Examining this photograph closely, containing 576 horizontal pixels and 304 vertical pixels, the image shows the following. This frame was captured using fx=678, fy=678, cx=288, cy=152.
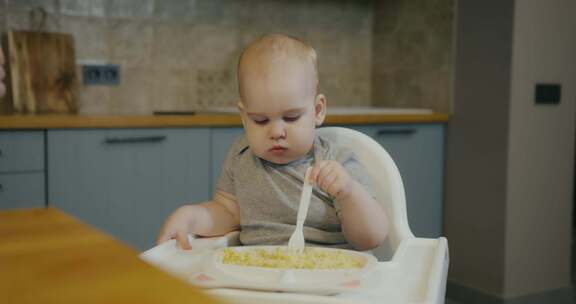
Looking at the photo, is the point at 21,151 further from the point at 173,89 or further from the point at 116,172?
the point at 173,89

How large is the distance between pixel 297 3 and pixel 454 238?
1340 millimetres

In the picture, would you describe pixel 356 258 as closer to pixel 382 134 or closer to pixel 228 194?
pixel 228 194

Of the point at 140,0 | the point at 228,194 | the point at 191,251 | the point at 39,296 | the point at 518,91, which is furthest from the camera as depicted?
the point at 140,0

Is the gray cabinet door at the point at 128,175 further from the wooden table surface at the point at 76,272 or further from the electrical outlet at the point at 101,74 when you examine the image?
the wooden table surface at the point at 76,272

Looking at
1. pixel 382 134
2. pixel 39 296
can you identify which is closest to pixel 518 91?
pixel 382 134

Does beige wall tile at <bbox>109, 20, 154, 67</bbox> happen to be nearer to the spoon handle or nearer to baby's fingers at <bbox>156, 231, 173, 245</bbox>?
baby's fingers at <bbox>156, 231, 173, 245</bbox>

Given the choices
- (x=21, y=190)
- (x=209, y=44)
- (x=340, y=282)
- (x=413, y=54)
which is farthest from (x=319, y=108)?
(x=413, y=54)

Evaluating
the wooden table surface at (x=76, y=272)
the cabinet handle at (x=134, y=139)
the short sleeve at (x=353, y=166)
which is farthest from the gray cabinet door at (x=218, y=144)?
the wooden table surface at (x=76, y=272)

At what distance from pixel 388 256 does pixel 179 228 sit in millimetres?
413

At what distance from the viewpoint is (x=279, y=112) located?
3.87 ft

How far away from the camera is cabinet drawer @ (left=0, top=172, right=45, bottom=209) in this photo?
214cm

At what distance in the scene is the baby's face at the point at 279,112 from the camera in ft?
3.84

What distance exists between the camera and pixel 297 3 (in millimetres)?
3307

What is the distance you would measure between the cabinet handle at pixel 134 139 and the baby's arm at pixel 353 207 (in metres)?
1.27
